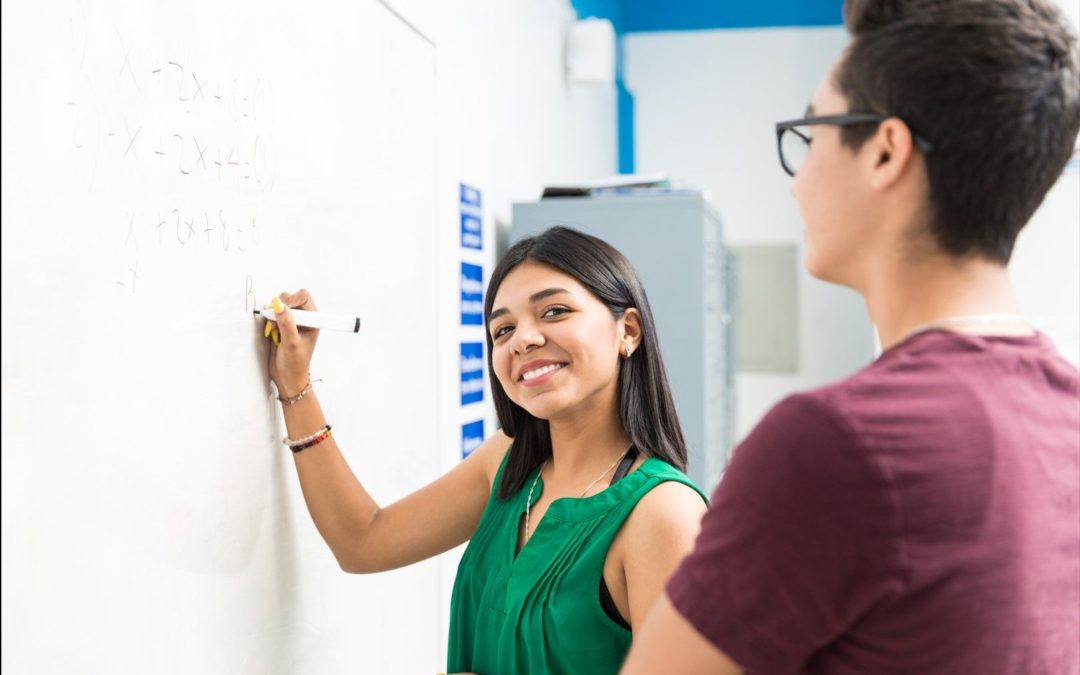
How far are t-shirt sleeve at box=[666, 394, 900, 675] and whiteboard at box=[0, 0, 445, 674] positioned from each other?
2.00ft

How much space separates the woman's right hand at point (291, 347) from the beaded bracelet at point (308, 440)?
7cm

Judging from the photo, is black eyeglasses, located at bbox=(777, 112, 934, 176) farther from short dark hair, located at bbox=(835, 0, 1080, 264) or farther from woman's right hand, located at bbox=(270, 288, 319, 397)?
woman's right hand, located at bbox=(270, 288, 319, 397)

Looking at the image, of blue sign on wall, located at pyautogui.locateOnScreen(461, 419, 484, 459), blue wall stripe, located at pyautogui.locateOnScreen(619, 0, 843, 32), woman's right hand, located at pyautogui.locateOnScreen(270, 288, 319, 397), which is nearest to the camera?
woman's right hand, located at pyautogui.locateOnScreen(270, 288, 319, 397)

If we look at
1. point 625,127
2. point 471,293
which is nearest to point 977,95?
point 471,293

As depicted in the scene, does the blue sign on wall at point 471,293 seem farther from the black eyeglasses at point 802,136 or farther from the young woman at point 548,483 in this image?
the black eyeglasses at point 802,136

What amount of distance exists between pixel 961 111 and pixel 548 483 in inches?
34.1

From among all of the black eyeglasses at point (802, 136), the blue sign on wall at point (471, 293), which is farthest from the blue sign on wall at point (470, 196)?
the black eyeglasses at point (802, 136)

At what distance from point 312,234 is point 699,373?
159 cm

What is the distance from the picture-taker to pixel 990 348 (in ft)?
2.31

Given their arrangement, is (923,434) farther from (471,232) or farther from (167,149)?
(471,232)

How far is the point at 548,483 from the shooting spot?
1437mm

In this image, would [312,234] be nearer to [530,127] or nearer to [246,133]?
[246,133]

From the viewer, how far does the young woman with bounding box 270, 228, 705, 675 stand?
1.25m

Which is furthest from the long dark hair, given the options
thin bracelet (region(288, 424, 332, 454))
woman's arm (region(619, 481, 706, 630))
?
thin bracelet (region(288, 424, 332, 454))
